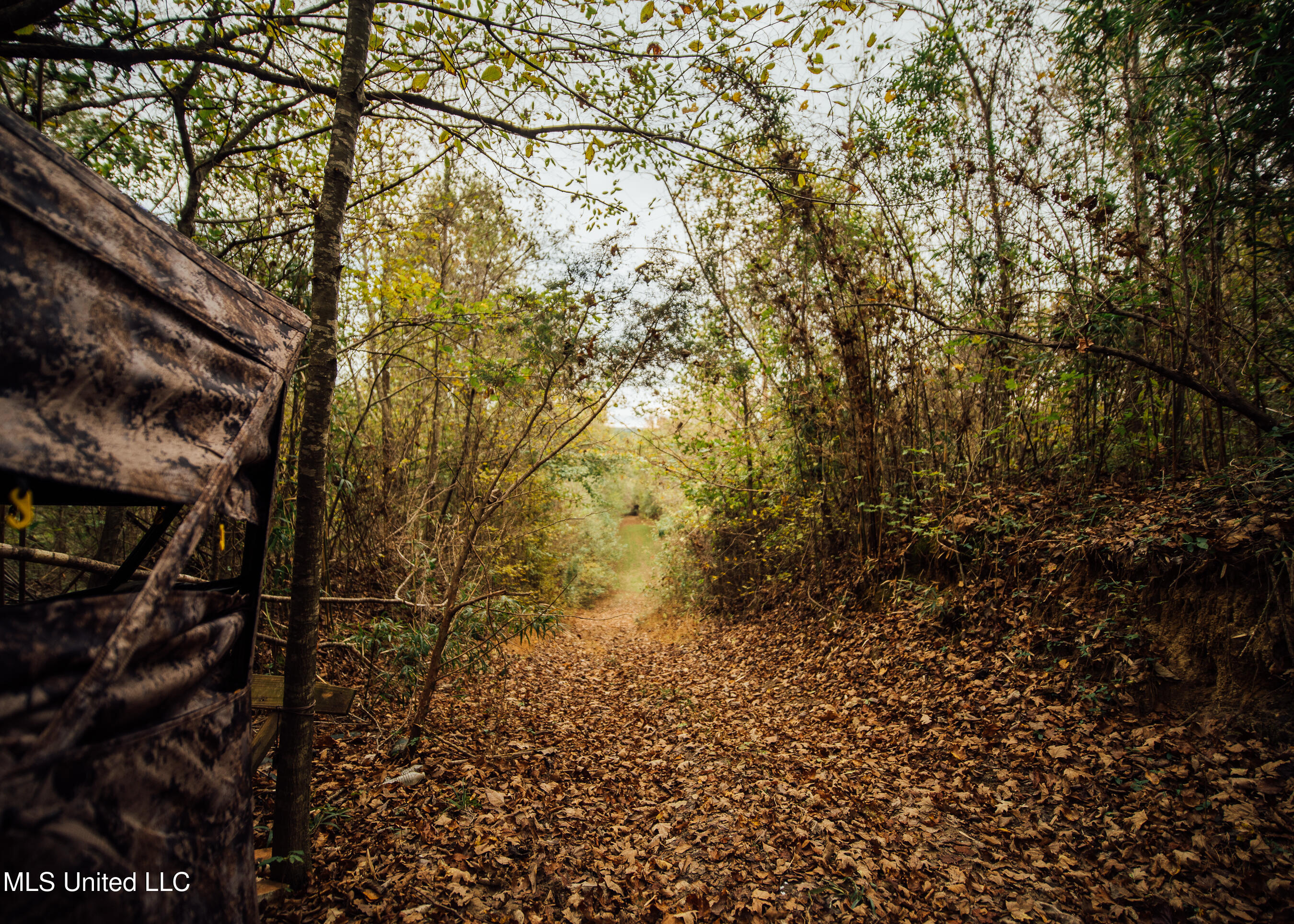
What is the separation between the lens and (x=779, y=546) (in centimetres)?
836

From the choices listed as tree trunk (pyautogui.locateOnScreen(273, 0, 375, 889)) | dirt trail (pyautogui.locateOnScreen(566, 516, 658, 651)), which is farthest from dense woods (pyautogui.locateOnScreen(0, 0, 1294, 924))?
dirt trail (pyautogui.locateOnScreen(566, 516, 658, 651))

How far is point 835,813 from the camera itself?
134 inches

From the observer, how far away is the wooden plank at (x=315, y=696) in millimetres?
2799

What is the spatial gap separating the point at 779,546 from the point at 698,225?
239 inches

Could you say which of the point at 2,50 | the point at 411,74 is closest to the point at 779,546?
the point at 411,74

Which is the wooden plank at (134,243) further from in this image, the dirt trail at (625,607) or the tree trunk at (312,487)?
the dirt trail at (625,607)

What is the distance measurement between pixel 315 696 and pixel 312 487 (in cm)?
137

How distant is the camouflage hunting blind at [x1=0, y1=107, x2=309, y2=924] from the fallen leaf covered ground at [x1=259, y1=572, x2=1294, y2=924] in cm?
200

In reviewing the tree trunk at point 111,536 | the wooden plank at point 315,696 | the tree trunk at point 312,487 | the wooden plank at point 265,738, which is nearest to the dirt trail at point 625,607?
the wooden plank at point 315,696

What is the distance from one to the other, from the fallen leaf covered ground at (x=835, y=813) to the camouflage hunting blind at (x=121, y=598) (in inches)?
78.8

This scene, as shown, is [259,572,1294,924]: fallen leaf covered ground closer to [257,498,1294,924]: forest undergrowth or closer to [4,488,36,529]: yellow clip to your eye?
[257,498,1294,924]: forest undergrowth

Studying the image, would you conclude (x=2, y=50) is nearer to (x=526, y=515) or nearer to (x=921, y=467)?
(x=921, y=467)

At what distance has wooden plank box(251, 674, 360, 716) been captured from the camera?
2799 millimetres

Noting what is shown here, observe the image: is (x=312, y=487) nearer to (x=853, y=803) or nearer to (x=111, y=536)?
(x=111, y=536)
